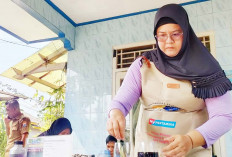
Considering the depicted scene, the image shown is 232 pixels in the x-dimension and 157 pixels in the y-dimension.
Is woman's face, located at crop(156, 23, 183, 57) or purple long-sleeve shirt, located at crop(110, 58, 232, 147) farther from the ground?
woman's face, located at crop(156, 23, 183, 57)

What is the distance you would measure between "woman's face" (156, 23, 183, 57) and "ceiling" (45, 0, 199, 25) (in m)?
2.46

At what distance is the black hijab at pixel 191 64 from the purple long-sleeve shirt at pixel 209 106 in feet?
0.14

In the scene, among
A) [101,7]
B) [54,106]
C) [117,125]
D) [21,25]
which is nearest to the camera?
[117,125]

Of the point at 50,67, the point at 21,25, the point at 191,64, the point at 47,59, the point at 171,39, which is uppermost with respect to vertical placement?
the point at 21,25

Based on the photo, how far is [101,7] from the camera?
3.59 m

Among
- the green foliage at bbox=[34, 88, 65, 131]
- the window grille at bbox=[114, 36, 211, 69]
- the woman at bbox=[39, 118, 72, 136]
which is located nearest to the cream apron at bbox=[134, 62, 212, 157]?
the woman at bbox=[39, 118, 72, 136]

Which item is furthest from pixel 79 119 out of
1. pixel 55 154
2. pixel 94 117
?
pixel 55 154

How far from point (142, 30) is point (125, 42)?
29 centimetres

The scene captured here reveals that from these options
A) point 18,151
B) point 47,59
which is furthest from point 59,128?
point 47,59

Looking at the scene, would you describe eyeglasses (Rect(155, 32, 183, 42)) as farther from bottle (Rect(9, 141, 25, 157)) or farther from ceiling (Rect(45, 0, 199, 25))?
ceiling (Rect(45, 0, 199, 25))

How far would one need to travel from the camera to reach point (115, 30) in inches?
148

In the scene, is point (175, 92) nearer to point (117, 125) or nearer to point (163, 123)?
point (163, 123)

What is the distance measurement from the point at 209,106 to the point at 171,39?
31 cm

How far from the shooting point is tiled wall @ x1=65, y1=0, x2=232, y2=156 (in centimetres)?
321
